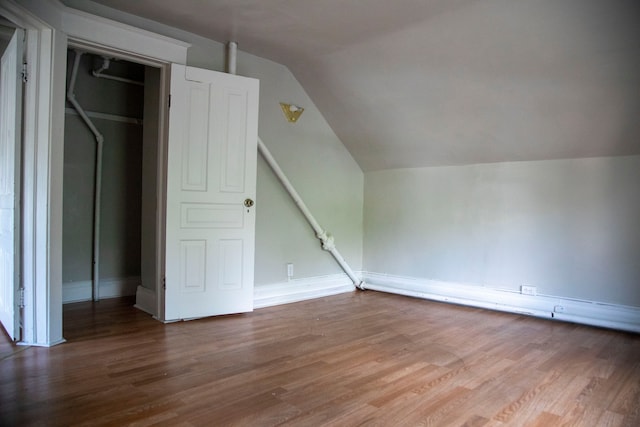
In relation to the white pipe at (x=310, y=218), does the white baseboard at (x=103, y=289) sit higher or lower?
lower

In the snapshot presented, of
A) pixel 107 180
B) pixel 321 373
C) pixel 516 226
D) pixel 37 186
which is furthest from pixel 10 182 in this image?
pixel 516 226

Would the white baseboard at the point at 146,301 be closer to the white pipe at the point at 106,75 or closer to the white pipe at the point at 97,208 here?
the white pipe at the point at 97,208

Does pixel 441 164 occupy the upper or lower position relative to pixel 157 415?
upper

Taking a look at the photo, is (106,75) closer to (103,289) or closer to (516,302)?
(103,289)

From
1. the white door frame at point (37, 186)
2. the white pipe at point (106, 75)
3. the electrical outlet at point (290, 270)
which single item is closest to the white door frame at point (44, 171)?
the white door frame at point (37, 186)

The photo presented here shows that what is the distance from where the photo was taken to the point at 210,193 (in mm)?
3549

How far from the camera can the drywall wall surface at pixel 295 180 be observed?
13.6ft

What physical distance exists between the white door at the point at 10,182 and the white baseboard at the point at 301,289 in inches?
74.3

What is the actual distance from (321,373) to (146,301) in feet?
6.64

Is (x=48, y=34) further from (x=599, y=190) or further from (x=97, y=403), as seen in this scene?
(x=599, y=190)

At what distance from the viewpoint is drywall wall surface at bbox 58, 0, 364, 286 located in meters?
4.14

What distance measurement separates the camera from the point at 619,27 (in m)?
2.62

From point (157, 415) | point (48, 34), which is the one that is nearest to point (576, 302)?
point (157, 415)

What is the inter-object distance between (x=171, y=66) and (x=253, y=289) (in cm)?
205
